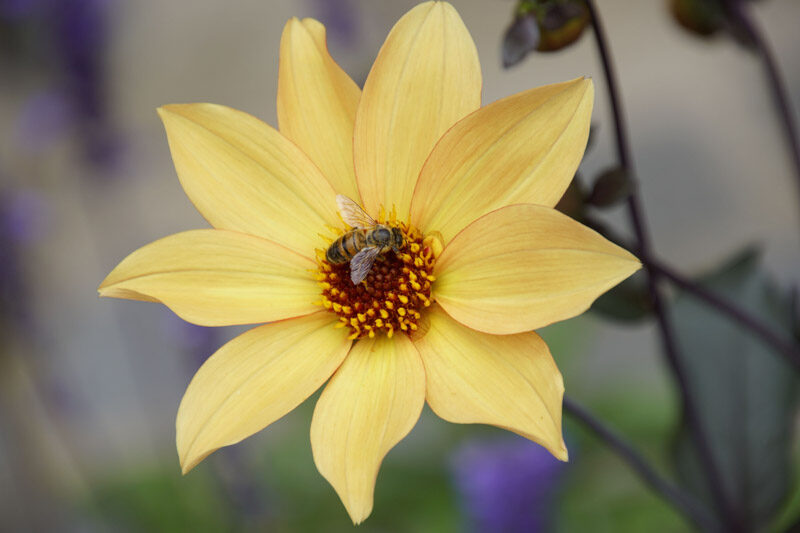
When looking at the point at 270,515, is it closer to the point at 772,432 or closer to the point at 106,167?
the point at 106,167

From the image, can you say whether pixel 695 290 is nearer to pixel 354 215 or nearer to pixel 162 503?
pixel 354 215

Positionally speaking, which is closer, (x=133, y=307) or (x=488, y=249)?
(x=488, y=249)

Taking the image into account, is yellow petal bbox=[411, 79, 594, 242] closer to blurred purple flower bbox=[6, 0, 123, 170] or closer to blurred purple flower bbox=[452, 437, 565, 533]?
blurred purple flower bbox=[452, 437, 565, 533]

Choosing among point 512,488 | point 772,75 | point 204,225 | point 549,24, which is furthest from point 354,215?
point 204,225

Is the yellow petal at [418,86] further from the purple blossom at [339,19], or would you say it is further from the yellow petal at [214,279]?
the purple blossom at [339,19]

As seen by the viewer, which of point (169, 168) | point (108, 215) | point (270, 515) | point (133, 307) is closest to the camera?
point (270, 515)

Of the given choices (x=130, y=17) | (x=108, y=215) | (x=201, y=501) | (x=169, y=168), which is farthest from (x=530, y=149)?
(x=130, y=17)

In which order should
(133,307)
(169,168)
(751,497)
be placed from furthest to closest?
(169,168) < (133,307) < (751,497)
